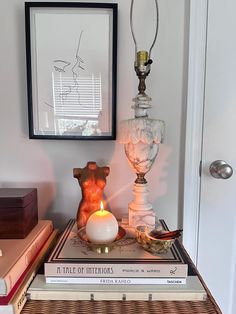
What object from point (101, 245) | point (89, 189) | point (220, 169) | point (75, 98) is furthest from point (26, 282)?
point (220, 169)

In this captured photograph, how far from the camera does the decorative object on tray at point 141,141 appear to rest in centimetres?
75

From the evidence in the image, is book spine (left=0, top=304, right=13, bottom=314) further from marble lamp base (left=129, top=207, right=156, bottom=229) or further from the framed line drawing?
the framed line drawing

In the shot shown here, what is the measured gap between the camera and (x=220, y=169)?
3.08 ft

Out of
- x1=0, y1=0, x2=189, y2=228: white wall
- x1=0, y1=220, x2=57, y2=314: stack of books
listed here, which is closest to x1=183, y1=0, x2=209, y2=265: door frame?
x1=0, y1=0, x2=189, y2=228: white wall

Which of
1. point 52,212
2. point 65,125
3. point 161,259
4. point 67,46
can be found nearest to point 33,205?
point 52,212

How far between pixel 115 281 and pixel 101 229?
12 cm

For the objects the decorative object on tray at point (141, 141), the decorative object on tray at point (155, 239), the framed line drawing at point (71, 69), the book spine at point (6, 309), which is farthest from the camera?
the framed line drawing at point (71, 69)

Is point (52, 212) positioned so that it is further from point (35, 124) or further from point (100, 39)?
point (100, 39)

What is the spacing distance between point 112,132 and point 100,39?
0.97ft

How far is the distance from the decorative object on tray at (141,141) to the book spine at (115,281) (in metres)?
0.20

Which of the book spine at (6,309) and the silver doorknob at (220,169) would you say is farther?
the silver doorknob at (220,169)

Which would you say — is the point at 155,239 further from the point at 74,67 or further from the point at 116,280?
the point at 74,67

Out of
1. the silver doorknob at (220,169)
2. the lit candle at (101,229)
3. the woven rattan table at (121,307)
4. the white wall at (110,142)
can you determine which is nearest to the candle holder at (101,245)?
the lit candle at (101,229)

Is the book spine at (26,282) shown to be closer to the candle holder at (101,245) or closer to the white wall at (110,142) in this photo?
the candle holder at (101,245)
